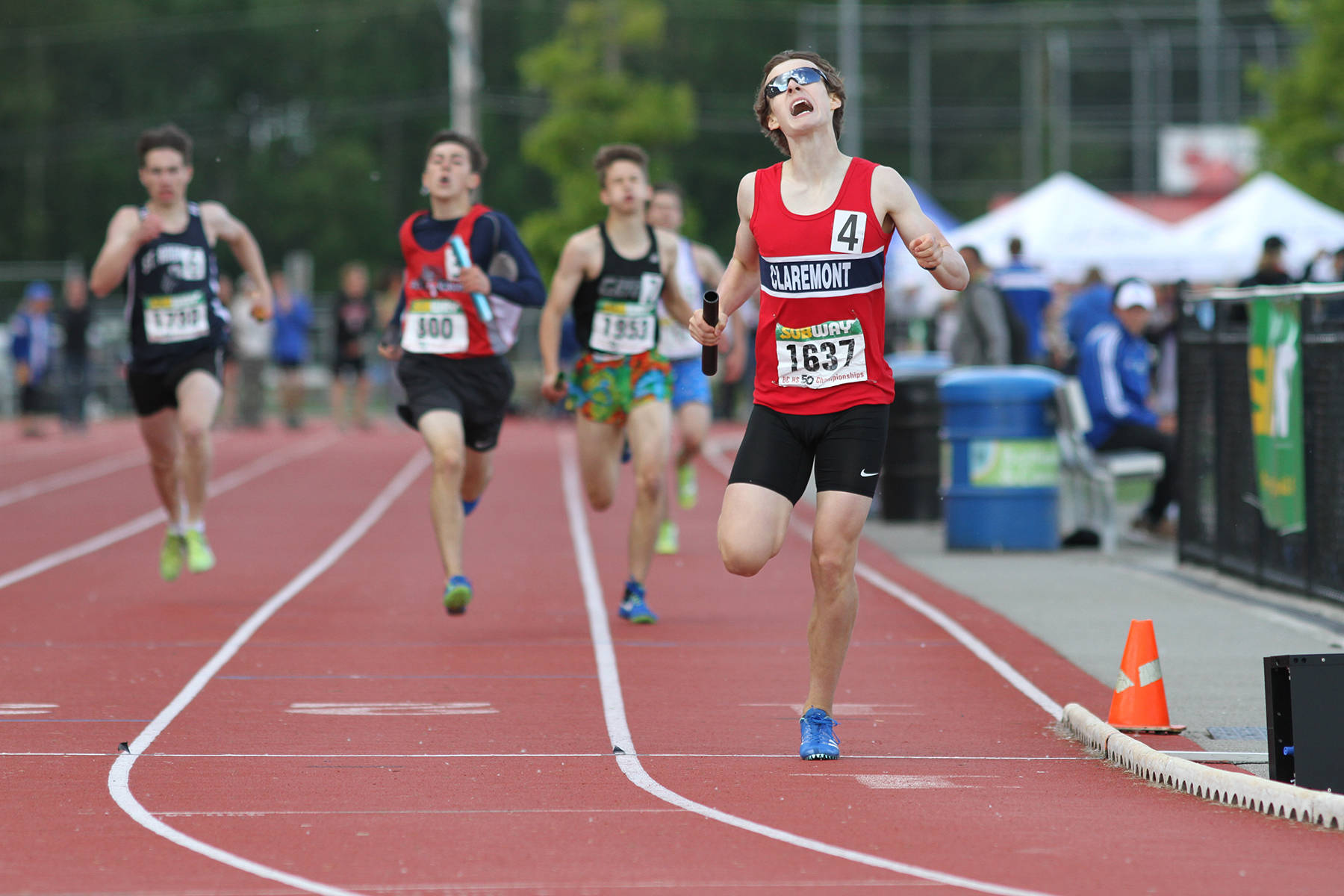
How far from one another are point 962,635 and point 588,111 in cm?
3354

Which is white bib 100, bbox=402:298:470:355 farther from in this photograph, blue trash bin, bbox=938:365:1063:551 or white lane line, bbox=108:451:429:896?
blue trash bin, bbox=938:365:1063:551

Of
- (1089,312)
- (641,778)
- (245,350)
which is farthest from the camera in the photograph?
(245,350)

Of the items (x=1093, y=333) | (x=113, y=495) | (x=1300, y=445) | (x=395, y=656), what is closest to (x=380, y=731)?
(x=395, y=656)

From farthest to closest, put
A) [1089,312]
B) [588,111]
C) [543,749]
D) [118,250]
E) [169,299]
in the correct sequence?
1. [588,111]
2. [1089,312]
3. [169,299]
4. [118,250]
5. [543,749]

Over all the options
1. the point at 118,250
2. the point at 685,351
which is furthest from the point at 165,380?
the point at 685,351

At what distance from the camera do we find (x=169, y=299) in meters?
11.2

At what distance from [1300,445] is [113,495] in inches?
474

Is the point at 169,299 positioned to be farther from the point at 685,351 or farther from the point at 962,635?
the point at 962,635

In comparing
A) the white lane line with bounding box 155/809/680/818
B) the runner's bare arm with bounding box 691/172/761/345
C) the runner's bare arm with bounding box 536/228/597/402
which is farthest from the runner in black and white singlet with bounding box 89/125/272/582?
the white lane line with bounding box 155/809/680/818

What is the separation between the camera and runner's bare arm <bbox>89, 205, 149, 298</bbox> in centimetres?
1081

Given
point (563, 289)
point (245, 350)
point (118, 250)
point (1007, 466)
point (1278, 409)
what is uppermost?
point (118, 250)

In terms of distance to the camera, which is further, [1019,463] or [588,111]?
[588,111]

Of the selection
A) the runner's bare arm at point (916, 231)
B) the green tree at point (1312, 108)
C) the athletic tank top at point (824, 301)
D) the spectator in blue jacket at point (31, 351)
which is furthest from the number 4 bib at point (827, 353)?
the green tree at point (1312, 108)

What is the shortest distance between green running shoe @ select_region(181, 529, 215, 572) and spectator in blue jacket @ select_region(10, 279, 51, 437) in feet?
64.0
